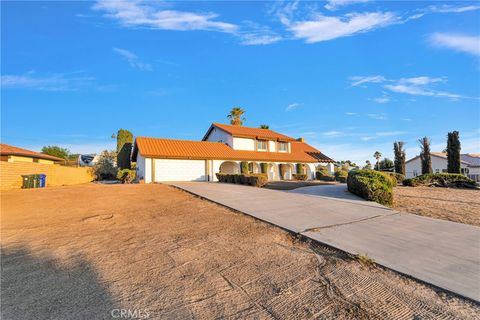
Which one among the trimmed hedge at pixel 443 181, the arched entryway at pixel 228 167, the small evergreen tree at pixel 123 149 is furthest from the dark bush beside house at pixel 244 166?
the small evergreen tree at pixel 123 149

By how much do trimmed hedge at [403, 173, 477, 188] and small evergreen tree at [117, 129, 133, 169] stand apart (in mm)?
30382

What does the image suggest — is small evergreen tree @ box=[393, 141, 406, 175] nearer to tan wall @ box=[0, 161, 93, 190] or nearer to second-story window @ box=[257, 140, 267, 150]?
second-story window @ box=[257, 140, 267, 150]

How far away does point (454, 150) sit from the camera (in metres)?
27.0

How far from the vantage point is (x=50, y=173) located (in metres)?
19.2

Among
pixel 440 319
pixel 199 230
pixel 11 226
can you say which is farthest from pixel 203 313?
pixel 11 226

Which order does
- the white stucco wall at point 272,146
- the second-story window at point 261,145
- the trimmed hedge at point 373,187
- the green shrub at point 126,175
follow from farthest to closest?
the white stucco wall at point 272,146
the second-story window at point 261,145
the green shrub at point 126,175
the trimmed hedge at point 373,187

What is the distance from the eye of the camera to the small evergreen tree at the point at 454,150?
26.9m

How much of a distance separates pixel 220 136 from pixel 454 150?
2697 centimetres

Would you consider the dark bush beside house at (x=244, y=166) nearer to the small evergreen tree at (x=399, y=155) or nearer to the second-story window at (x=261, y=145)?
the second-story window at (x=261, y=145)

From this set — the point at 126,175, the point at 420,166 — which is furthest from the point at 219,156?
the point at 420,166

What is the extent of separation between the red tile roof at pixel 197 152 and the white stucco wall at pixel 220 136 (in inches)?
29.0

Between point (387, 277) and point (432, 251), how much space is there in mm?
1869

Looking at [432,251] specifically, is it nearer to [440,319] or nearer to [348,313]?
[440,319]

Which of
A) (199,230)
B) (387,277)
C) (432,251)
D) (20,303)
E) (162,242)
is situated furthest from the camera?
(199,230)
